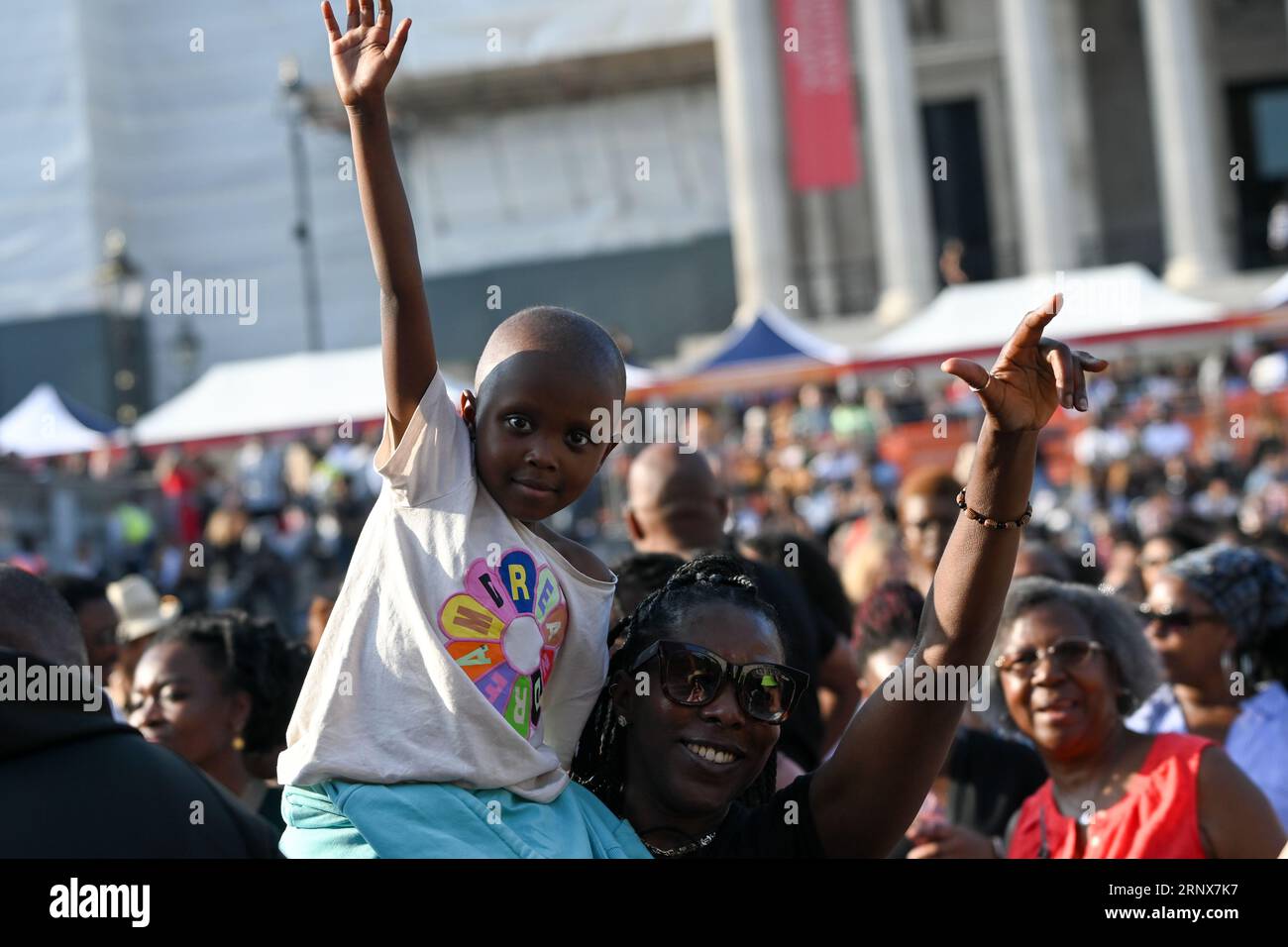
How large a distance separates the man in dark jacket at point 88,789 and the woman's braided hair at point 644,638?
62 cm

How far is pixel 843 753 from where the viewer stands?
2.94 meters

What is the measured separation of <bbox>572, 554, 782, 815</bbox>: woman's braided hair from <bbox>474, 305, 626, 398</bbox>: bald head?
0.38 meters

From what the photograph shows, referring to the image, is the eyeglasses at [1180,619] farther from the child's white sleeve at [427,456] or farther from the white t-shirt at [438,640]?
the child's white sleeve at [427,456]

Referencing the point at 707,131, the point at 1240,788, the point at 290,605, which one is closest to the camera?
the point at 1240,788

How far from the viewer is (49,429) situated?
2383 cm

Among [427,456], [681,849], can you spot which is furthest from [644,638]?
[427,456]

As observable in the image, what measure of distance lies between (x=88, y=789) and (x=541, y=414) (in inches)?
39.0

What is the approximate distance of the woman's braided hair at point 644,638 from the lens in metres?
3.18

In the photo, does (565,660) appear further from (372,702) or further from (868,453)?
(868,453)

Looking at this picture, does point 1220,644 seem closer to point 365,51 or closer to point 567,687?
point 567,687

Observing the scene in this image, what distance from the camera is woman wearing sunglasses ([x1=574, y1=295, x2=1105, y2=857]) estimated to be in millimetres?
2738

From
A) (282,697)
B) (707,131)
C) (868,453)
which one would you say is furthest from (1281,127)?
(282,697)

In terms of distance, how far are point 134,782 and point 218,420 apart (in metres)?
22.6

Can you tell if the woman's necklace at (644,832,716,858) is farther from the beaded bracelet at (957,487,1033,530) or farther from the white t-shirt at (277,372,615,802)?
the beaded bracelet at (957,487,1033,530)
